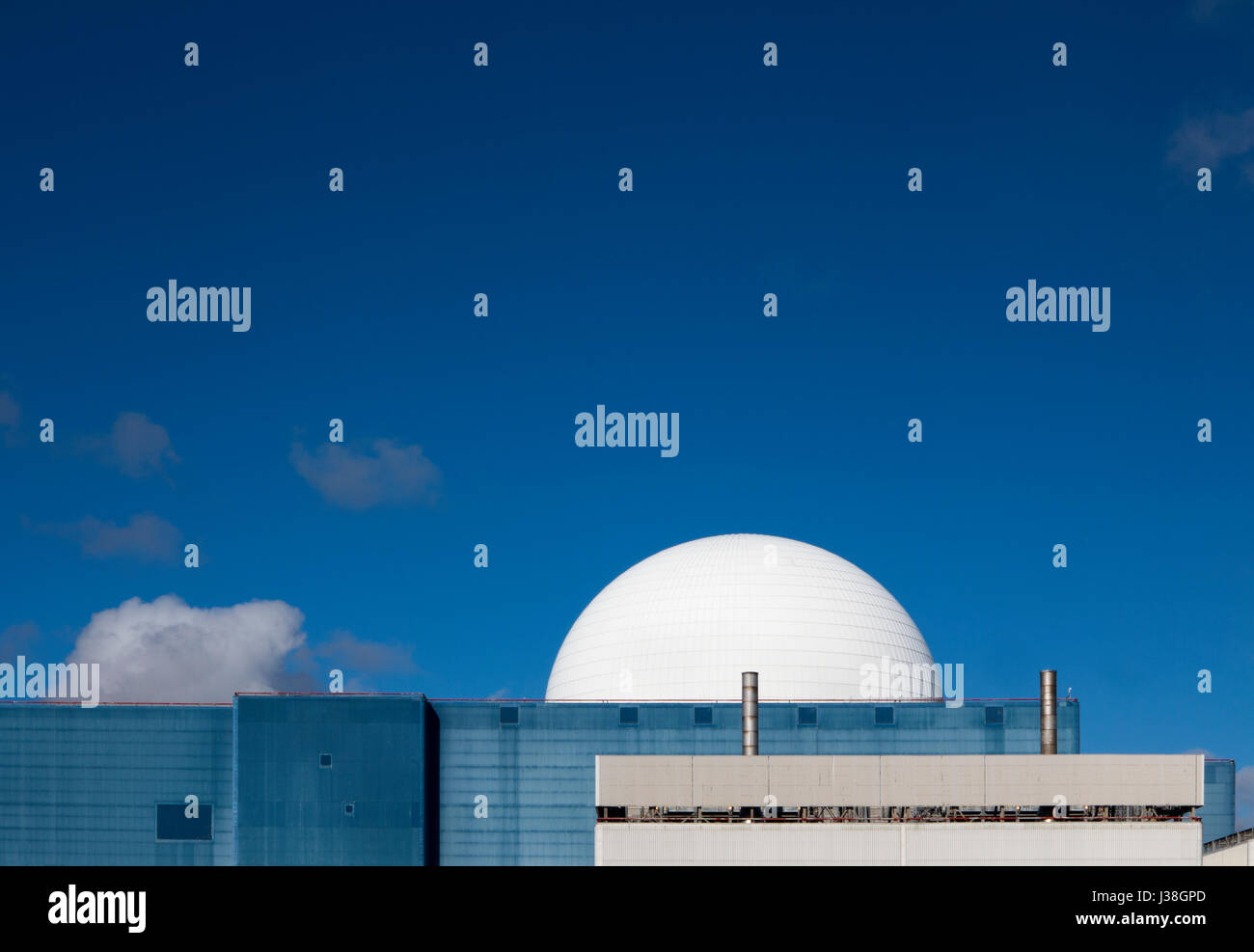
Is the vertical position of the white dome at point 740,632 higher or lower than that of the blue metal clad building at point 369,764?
higher

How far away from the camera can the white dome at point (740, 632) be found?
195 ft

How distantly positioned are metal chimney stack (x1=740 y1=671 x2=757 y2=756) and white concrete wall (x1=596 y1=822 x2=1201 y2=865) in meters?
12.3

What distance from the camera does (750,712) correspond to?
5212cm

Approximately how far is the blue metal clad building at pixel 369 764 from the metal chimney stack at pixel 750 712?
3.56 metres

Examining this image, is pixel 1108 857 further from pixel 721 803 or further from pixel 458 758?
pixel 458 758

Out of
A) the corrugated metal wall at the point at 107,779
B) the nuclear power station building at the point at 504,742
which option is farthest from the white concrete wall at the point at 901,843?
the corrugated metal wall at the point at 107,779

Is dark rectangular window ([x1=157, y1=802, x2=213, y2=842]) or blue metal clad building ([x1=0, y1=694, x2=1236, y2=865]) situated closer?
blue metal clad building ([x1=0, y1=694, x2=1236, y2=865])

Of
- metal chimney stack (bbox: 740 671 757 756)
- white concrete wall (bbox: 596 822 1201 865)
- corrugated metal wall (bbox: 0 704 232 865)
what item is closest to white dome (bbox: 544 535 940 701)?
metal chimney stack (bbox: 740 671 757 756)

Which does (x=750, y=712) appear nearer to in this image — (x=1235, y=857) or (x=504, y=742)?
(x=504, y=742)

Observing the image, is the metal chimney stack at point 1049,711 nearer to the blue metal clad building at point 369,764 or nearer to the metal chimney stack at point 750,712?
the blue metal clad building at point 369,764

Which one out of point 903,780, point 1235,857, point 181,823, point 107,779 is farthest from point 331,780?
point 1235,857

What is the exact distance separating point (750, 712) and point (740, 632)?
8.37 meters

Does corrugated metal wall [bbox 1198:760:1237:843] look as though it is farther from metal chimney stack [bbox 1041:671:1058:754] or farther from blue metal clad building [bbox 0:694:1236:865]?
metal chimney stack [bbox 1041:671:1058:754]

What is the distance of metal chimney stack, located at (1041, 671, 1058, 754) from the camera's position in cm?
5159
